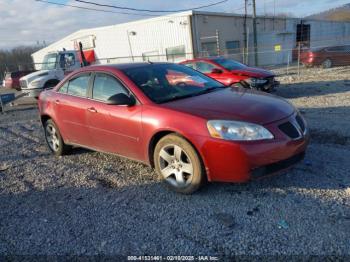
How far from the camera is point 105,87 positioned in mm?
4602

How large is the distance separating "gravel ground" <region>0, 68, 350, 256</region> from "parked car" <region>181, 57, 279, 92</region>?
14.1 ft

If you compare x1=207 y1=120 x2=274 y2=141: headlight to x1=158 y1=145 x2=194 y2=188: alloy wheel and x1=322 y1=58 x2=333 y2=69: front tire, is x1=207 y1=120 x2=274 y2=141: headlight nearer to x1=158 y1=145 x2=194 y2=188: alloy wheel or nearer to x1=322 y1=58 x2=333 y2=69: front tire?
x1=158 y1=145 x2=194 y2=188: alloy wheel

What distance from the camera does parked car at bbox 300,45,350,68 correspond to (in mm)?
19484

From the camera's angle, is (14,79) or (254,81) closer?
(254,81)

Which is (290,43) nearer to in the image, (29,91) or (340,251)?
(29,91)

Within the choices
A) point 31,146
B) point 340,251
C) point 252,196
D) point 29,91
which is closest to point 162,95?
point 252,196

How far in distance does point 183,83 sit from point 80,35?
31347 millimetres

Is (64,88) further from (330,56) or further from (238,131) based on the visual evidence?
(330,56)

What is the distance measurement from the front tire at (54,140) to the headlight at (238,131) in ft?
Result: 10.6

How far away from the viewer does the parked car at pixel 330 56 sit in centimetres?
1948

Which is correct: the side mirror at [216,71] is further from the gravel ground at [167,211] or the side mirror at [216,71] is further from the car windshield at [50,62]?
the car windshield at [50,62]

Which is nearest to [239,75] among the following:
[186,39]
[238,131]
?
[238,131]

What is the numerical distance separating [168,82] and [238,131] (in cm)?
156

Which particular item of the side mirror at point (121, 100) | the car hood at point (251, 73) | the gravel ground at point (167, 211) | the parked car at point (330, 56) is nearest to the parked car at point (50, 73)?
the car hood at point (251, 73)
